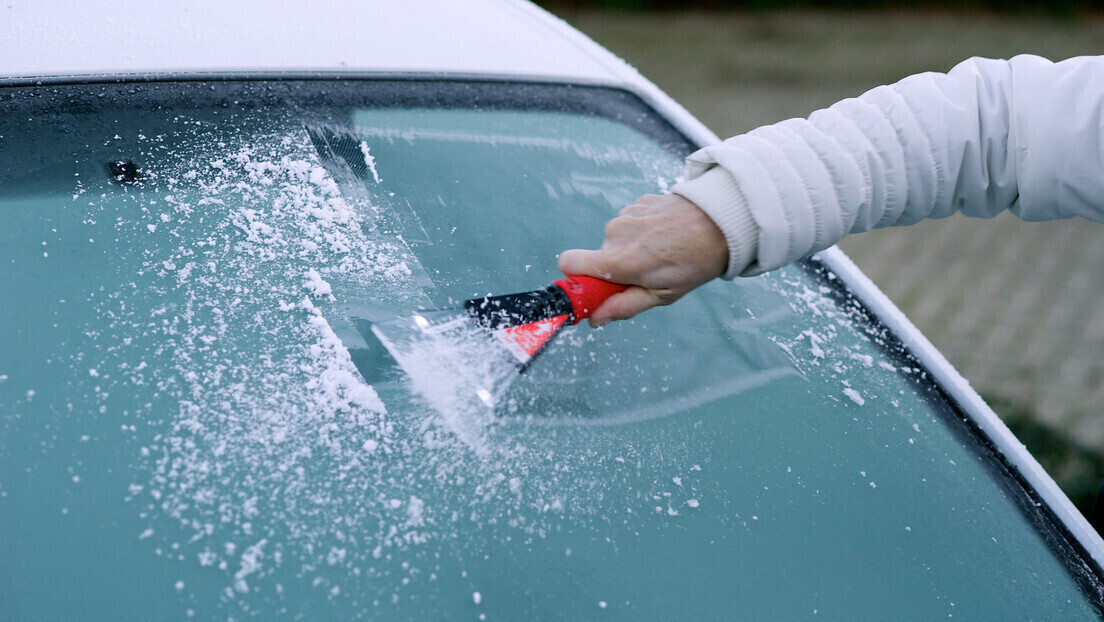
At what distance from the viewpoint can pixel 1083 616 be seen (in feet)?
4.10

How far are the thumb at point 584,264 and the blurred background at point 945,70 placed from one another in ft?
8.48

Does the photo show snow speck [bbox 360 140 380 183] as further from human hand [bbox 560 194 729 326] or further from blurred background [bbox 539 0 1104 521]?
blurred background [bbox 539 0 1104 521]

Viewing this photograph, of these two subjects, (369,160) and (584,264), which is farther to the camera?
(369,160)

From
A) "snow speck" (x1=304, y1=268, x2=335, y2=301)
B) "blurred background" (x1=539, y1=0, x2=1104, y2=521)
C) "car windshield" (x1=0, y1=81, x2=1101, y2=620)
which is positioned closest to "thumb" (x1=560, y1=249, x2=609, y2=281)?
"car windshield" (x1=0, y1=81, x2=1101, y2=620)

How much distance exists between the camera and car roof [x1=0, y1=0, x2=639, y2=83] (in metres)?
1.35

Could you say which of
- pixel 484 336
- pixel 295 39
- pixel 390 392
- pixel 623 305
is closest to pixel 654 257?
Answer: pixel 623 305

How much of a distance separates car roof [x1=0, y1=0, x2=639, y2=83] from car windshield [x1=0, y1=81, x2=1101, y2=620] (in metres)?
0.05

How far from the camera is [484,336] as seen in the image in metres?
1.25

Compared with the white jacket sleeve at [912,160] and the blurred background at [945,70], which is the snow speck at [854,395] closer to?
the white jacket sleeve at [912,160]

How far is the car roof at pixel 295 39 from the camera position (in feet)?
4.42

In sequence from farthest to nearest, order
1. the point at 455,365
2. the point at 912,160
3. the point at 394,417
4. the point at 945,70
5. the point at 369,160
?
the point at 945,70 → the point at 369,160 → the point at 912,160 → the point at 455,365 → the point at 394,417

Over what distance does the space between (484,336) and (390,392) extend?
0.18m

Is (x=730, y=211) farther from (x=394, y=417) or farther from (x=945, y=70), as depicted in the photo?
(x=945, y=70)

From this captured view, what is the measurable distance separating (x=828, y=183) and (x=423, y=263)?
640 millimetres
